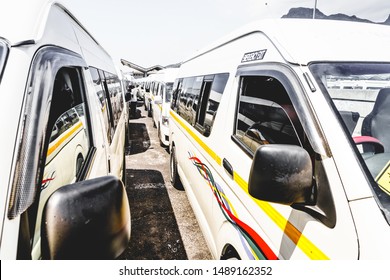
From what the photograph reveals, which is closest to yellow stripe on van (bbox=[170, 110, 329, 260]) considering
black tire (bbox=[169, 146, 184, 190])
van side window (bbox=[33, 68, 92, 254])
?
van side window (bbox=[33, 68, 92, 254])

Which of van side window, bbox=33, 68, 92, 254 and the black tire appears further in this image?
the black tire

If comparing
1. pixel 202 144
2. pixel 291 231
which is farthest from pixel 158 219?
pixel 291 231

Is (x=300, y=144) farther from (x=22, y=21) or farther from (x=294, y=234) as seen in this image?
(x=22, y=21)

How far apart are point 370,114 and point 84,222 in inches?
79.0

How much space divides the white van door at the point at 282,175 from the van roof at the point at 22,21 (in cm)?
112

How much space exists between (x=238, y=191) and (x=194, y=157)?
143 centimetres

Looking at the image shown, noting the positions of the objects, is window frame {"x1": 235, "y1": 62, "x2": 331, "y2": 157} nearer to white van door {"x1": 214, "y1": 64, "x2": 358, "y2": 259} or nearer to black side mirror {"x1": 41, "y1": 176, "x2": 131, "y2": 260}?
white van door {"x1": 214, "y1": 64, "x2": 358, "y2": 259}

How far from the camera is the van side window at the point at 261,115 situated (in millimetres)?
1898

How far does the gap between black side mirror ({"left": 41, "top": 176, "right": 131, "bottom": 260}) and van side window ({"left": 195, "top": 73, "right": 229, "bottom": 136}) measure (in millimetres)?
1770

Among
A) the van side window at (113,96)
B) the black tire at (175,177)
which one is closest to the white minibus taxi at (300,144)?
the van side window at (113,96)

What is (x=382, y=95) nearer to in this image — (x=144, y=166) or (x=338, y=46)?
(x=338, y=46)

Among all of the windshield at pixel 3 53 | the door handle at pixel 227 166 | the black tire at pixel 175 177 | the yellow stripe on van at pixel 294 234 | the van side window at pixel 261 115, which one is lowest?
the black tire at pixel 175 177

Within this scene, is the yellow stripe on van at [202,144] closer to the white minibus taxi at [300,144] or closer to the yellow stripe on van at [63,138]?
the white minibus taxi at [300,144]

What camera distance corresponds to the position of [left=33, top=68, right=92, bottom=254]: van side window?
135 centimetres
